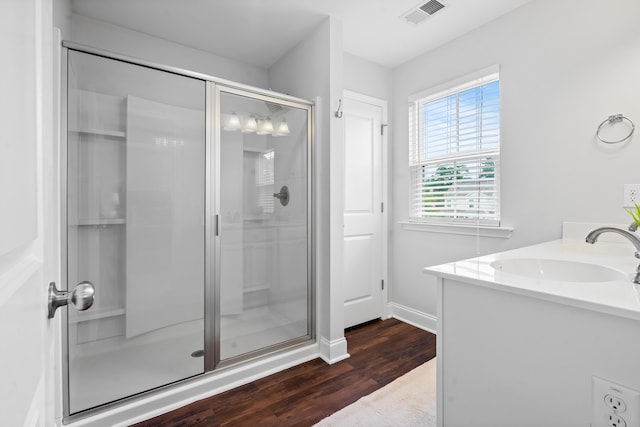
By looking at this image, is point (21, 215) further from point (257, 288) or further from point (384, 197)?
point (384, 197)

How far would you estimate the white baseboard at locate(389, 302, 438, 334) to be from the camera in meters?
2.79

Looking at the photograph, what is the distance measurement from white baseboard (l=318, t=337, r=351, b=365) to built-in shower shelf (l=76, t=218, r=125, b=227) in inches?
64.5

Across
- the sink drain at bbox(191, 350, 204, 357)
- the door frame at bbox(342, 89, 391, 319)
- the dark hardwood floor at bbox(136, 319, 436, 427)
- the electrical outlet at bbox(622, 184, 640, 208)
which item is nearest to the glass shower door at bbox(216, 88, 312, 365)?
the sink drain at bbox(191, 350, 204, 357)

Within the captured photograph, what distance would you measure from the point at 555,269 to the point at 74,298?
1.84m

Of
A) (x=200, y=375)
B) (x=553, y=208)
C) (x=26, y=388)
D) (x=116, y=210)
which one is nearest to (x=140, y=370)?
(x=200, y=375)

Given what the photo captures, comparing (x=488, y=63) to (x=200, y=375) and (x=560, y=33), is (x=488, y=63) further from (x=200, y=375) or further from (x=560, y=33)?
(x=200, y=375)

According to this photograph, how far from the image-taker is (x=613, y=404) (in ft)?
2.54

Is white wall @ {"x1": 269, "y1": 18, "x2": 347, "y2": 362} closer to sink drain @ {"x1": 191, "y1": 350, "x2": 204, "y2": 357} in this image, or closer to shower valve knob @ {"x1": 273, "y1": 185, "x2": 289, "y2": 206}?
shower valve knob @ {"x1": 273, "y1": 185, "x2": 289, "y2": 206}

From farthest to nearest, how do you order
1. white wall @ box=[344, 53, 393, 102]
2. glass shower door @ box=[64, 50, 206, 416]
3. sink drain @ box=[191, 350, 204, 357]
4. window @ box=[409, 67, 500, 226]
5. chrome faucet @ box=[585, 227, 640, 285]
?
white wall @ box=[344, 53, 393, 102]
window @ box=[409, 67, 500, 226]
sink drain @ box=[191, 350, 204, 357]
glass shower door @ box=[64, 50, 206, 416]
chrome faucet @ box=[585, 227, 640, 285]

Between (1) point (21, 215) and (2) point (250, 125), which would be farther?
(2) point (250, 125)

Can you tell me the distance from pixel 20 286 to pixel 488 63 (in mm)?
2930

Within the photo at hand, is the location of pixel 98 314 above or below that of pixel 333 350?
above

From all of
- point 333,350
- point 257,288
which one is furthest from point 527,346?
point 257,288

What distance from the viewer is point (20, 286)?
1.12ft
